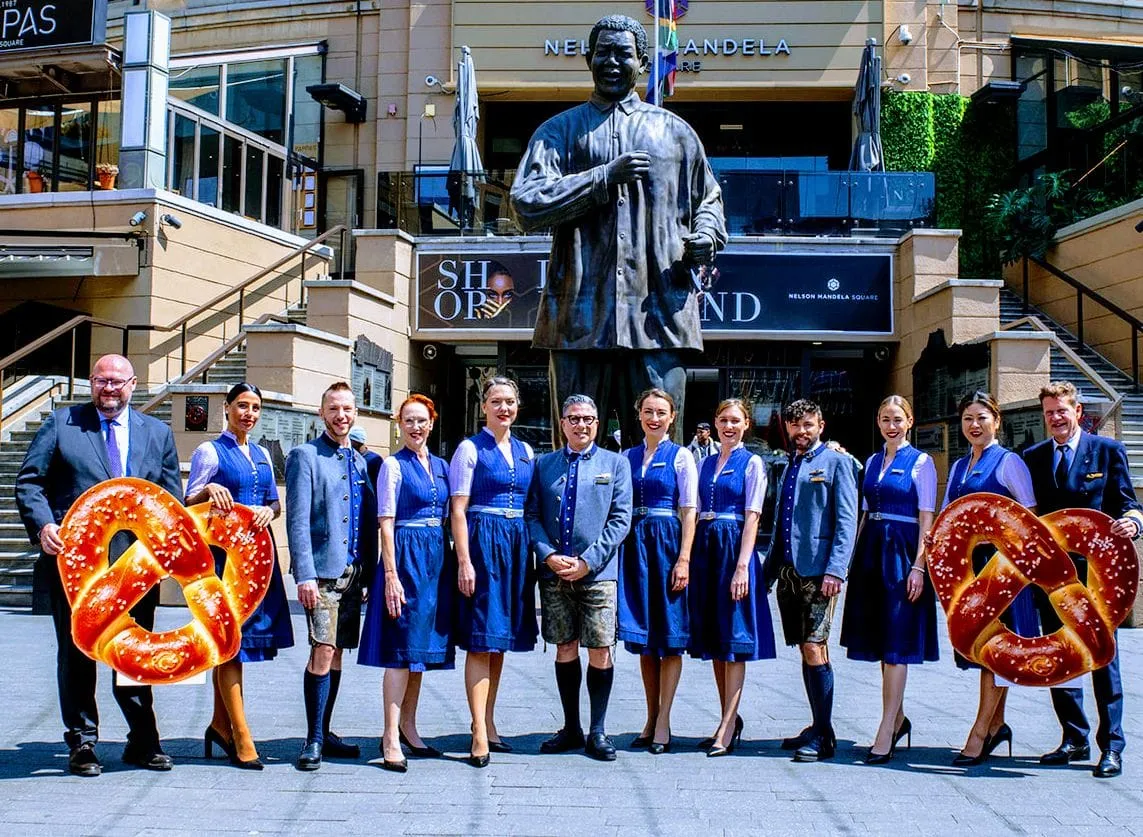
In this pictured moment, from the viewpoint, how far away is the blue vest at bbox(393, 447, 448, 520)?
227 inches

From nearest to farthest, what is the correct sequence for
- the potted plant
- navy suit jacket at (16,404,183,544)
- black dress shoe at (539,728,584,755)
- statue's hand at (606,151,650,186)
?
navy suit jacket at (16,404,183,544) < black dress shoe at (539,728,584,755) < statue's hand at (606,151,650,186) < the potted plant

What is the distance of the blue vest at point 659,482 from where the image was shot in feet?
19.5

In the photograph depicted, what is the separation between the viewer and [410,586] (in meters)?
5.67

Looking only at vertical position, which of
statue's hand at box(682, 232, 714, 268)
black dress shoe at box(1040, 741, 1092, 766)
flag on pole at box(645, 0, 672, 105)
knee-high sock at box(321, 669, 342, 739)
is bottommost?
black dress shoe at box(1040, 741, 1092, 766)


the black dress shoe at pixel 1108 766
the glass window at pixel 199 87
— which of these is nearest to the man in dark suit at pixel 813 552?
the black dress shoe at pixel 1108 766

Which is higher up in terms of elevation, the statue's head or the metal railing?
the statue's head

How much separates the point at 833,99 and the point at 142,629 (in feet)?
65.0

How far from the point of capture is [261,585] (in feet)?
18.6

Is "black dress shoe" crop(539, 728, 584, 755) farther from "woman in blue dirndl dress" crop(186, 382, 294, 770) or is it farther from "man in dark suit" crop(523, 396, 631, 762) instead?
"woman in blue dirndl dress" crop(186, 382, 294, 770)

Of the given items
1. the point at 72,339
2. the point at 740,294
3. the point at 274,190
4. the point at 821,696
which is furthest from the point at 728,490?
the point at 274,190

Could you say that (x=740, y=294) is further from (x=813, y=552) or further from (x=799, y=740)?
(x=799, y=740)

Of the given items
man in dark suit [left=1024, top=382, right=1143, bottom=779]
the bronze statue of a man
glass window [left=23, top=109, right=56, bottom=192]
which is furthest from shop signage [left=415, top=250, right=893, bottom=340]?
man in dark suit [left=1024, top=382, right=1143, bottom=779]

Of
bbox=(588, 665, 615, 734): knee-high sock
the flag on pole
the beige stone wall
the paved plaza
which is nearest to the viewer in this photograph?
the paved plaza

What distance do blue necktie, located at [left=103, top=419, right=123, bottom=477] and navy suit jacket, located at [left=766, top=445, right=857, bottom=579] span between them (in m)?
3.32
